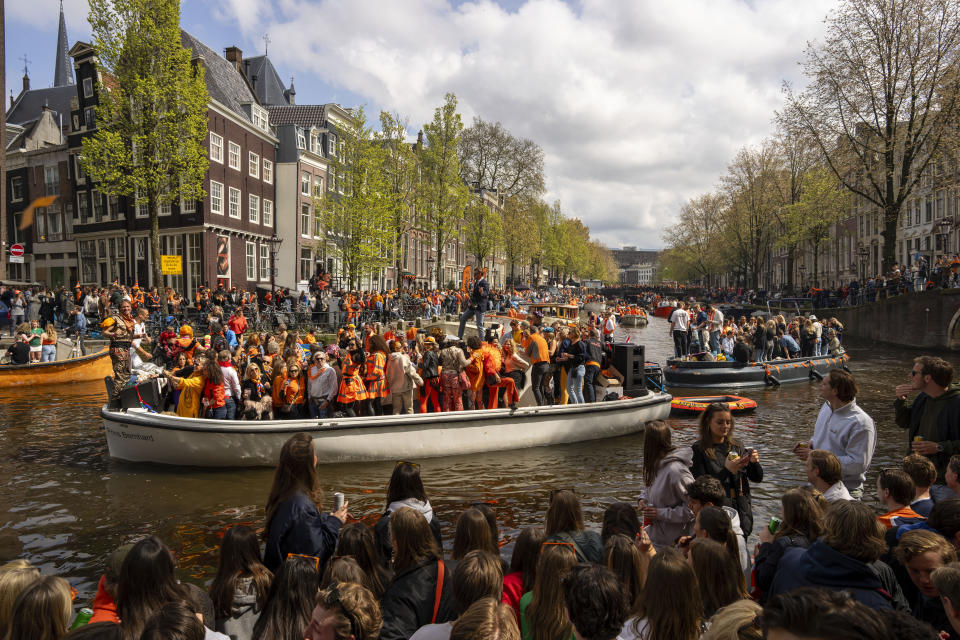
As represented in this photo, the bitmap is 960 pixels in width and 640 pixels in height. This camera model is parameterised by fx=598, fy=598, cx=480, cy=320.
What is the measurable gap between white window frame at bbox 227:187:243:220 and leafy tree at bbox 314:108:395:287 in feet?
15.9

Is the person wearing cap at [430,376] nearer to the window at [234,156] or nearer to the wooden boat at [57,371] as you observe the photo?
the wooden boat at [57,371]

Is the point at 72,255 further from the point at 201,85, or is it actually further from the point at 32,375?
the point at 32,375

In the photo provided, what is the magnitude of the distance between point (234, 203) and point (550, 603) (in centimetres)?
3470

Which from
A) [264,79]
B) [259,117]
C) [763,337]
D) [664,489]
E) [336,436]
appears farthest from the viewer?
[264,79]

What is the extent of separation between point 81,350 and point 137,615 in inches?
814

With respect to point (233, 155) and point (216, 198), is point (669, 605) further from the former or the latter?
point (233, 155)

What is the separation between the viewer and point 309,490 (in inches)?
173

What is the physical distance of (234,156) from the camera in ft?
111

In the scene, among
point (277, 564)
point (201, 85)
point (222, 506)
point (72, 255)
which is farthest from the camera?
point (72, 255)

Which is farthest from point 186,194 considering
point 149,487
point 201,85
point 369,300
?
point 149,487

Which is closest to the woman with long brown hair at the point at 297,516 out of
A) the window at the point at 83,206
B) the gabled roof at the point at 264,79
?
the window at the point at 83,206

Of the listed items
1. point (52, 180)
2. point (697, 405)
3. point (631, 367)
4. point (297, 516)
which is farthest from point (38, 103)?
point (297, 516)

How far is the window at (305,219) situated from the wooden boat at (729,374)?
26.5m

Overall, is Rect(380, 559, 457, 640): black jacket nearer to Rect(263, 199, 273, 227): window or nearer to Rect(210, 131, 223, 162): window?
Rect(210, 131, 223, 162): window
